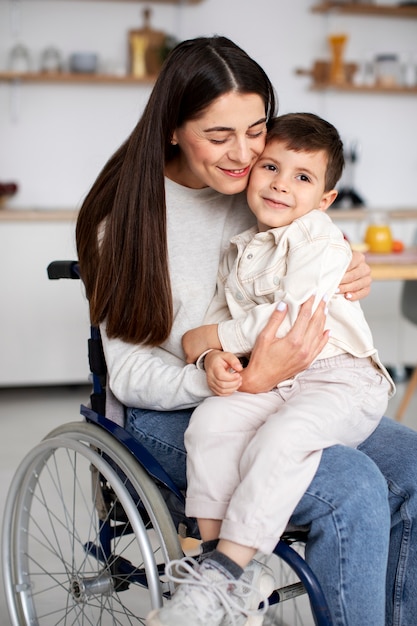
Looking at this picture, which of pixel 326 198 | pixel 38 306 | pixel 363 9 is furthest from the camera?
pixel 363 9

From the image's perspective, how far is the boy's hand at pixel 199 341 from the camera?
1490 millimetres

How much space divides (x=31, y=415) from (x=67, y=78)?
67.0 inches

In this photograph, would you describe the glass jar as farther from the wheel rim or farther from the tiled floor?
the wheel rim

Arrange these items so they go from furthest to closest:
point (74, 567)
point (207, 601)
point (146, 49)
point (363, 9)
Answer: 1. point (363, 9)
2. point (146, 49)
3. point (74, 567)
4. point (207, 601)

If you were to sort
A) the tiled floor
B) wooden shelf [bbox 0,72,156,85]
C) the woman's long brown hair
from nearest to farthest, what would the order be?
the woman's long brown hair, the tiled floor, wooden shelf [bbox 0,72,156,85]

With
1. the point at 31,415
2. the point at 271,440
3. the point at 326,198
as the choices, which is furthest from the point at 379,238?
the point at 271,440

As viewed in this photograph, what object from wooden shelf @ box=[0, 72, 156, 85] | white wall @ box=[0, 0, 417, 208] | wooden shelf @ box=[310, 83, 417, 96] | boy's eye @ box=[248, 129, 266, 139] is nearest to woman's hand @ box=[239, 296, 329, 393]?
boy's eye @ box=[248, 129, 266, 139]

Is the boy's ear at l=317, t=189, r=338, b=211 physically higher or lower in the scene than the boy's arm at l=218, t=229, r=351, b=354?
higher

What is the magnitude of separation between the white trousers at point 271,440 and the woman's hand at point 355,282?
0.13 meters

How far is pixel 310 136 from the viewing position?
1.53 m

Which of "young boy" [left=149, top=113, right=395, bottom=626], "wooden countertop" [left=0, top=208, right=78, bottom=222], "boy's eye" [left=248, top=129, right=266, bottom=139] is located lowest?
"wooden countertop" [left=0, top=208, right=78, bottom=222]

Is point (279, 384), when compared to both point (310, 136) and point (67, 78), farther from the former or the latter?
point (67, 78)

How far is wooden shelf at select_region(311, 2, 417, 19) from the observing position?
465 centimetres

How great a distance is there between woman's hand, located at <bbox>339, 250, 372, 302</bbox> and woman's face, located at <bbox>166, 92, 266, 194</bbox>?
0.25 meters
